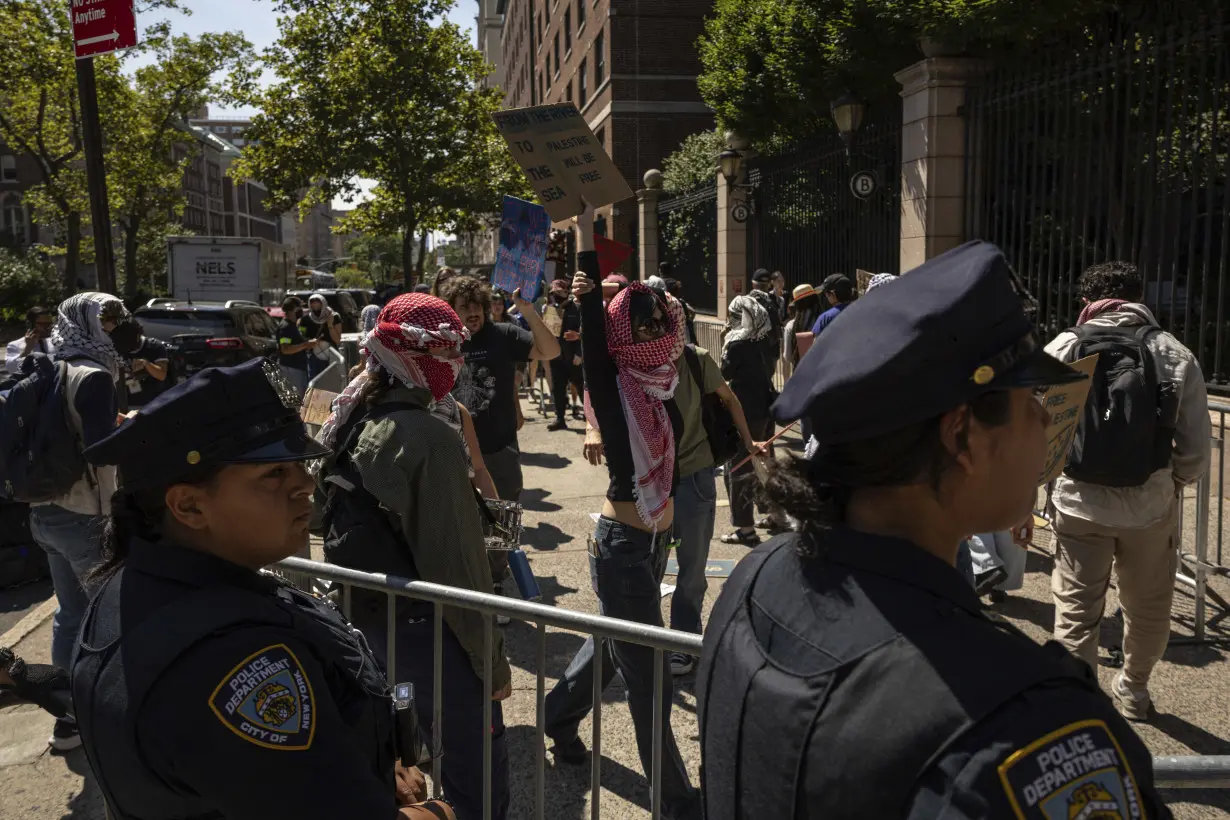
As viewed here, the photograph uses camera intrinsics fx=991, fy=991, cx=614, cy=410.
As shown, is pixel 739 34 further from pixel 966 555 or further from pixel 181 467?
pixel 181 467

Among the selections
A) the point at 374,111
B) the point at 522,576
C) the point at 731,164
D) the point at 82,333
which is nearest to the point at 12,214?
the point at 374,111

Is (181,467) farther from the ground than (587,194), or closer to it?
closer to it

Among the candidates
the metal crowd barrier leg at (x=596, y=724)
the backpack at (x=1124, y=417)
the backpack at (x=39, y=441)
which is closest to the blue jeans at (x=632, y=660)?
the metal crowd barrier leg at (x=596, y=724)

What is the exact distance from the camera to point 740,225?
17.4 meters

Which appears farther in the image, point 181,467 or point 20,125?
point 20,125

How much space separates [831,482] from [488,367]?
194 inches

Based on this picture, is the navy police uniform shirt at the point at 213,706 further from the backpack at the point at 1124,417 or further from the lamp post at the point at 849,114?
the lamp post at the point at 849,114

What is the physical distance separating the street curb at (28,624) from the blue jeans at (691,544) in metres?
3.70

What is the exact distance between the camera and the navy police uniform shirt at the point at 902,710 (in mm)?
1045

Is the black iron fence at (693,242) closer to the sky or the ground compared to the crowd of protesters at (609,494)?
closer to the sky

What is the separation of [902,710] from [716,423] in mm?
3769

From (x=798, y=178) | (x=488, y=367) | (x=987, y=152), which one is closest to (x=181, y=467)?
(x=488, y=367)

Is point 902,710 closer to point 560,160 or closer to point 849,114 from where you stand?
point 560,160

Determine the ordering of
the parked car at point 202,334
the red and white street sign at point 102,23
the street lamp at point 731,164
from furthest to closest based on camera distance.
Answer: the street lamp at point 731,164
the parked car at point 202,334
the red and white street sign at point 102,23
